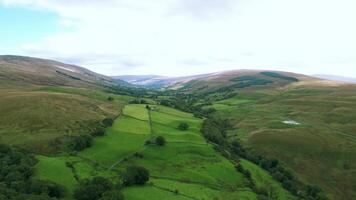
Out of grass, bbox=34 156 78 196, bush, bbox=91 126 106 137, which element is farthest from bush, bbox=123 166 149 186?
bush, bbox=91 126 106 137

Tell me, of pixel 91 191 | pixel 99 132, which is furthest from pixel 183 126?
pixel 91 191

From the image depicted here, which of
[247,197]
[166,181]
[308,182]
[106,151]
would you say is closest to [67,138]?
[106,151]

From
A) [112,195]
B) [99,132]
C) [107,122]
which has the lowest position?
[112,195]

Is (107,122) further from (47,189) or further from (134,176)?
(47,189)

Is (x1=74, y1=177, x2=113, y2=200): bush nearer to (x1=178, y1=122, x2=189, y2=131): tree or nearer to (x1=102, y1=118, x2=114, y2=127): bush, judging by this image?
(x1=102, y1=118, x2=114, y2=127): bush

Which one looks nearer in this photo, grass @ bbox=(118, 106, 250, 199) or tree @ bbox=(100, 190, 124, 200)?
tree @ bbox=(100, 190, 124, 200)

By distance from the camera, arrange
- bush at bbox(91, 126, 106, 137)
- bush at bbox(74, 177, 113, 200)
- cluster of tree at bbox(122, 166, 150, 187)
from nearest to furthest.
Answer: bush at bbox(74, 177, 113, 200)
cluster of tree at bbox(122, 166, 150, 187)
bush at bbox(91, 126, 106, 137)
